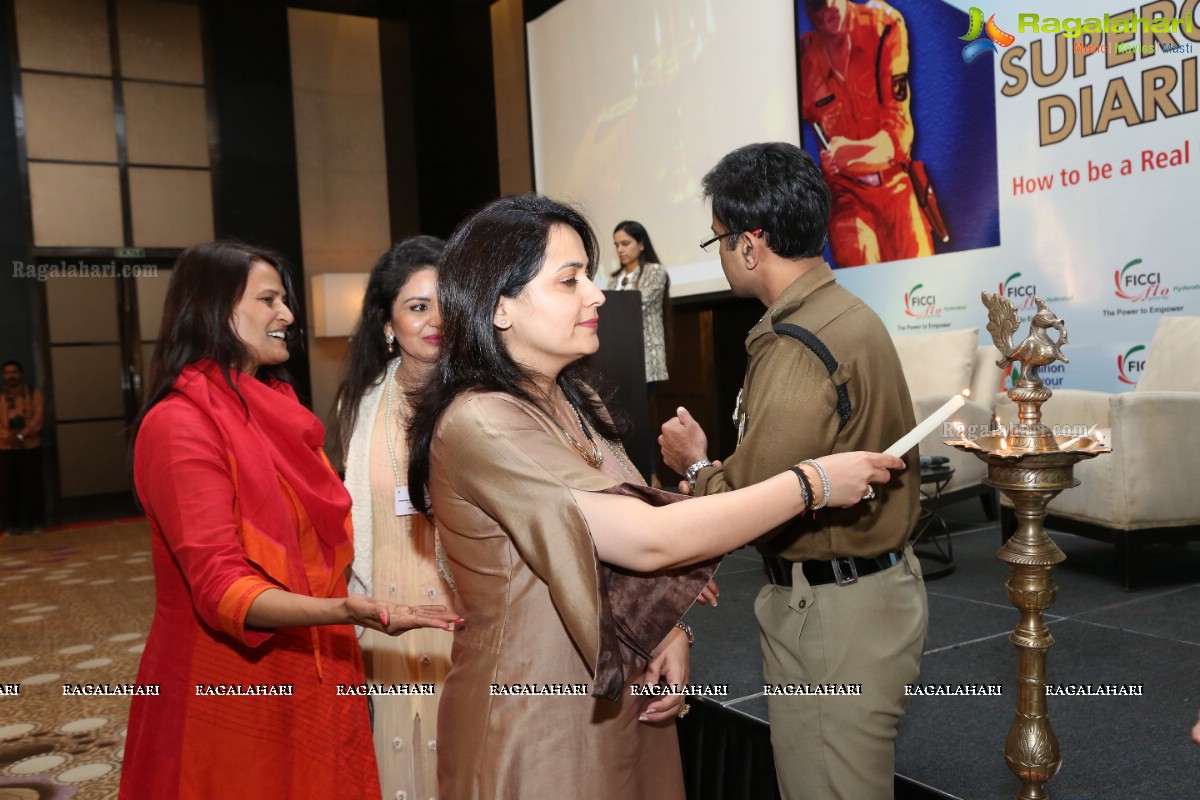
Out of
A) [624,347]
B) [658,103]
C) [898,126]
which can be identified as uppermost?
[658,103]

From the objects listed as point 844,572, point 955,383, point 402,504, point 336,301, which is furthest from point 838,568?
point 336,301

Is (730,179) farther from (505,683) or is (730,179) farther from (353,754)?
(353,754)

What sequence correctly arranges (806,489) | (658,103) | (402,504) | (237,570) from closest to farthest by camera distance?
(806,489) → (237,570) → (402,504) → (658,103)

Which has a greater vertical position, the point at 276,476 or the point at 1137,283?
the point at 1137,283

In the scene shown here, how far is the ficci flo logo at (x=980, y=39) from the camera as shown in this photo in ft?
13.9

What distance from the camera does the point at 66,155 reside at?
27.0 ft

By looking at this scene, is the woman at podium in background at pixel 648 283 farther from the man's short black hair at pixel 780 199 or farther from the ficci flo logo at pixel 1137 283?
the man's short black hair at pixel 780 199

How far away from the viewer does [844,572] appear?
1479 millimetres

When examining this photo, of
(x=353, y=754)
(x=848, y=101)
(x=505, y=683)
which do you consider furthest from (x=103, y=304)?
(x=505, y=683)

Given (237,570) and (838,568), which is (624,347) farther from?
(237,570)

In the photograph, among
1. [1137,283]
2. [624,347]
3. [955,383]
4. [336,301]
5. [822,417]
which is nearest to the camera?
[822,417]

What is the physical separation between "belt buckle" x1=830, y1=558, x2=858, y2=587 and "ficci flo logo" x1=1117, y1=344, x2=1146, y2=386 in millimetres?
3060

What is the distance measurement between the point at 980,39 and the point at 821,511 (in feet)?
12.2

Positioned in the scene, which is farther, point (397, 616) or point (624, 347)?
point (624, 347)
